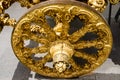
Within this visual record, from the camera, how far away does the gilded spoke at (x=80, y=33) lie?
0.86 m

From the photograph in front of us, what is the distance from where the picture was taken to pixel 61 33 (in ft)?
2.94

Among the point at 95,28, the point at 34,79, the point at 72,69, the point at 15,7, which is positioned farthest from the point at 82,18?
the point at 15,7

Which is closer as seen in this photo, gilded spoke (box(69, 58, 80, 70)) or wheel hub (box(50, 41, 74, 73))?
wheel hub (box(50, 41, 74, 73))

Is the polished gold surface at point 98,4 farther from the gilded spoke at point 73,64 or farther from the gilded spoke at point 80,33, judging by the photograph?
the gilded spoke at point 73,64

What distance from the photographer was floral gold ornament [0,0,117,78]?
2.69ft

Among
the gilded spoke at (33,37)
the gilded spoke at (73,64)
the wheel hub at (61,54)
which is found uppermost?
the gilded spoke at (33,37)

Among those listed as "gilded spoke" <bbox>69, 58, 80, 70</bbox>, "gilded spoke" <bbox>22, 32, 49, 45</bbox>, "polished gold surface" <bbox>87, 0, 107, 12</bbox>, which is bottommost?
"gilded spoke" <bbox>69, 58, 80, 70</bbox>

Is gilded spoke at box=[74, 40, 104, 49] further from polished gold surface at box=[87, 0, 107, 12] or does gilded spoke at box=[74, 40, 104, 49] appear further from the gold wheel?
polished gold surface at box=[87, 0, 107, 12]

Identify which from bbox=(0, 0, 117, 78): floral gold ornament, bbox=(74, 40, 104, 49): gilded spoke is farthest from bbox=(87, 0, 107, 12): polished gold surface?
bbox=(74, 40, 104, 49): gilded spoke

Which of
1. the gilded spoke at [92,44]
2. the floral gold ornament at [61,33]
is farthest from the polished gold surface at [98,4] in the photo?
the gilded spoke at [92,44]

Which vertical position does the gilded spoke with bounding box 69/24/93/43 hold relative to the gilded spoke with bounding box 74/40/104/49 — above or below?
above

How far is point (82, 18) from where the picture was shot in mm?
841

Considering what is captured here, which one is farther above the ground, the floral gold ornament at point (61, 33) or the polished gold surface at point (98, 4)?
the polished gold surface at point (98, 4)

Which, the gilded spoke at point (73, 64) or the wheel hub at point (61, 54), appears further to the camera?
the gilded spoke at point (73, 64)
